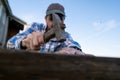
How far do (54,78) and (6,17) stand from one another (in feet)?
46.6

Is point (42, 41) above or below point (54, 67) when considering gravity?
above

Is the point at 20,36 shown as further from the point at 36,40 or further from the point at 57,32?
the point at 57,32

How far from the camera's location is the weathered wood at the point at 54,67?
1.03 m

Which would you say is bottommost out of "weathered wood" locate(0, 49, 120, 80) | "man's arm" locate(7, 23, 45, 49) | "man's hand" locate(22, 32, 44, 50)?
"weathered wood" locate(0, 49, 120, 80)

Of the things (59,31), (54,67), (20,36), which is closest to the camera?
(54,67)

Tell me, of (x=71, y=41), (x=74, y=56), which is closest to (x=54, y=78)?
(x=74, y=56)

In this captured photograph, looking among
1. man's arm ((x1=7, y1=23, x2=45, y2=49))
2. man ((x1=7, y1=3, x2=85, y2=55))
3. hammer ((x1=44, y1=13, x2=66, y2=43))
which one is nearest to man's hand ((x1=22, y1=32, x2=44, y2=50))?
man ((x1=7, y1=3, x2=85, y2=55))

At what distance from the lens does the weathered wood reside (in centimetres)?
103

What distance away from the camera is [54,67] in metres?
1.11

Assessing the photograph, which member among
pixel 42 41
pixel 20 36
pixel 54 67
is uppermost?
pixel 20 36

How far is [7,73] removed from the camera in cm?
101

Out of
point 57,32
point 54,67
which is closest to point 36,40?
point 57,32

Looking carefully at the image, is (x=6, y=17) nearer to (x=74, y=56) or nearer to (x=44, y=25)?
(x=44, y=25)

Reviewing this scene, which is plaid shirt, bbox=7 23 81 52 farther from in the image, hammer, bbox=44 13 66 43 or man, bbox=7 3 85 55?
hammer, bbox=44 13 66 43
